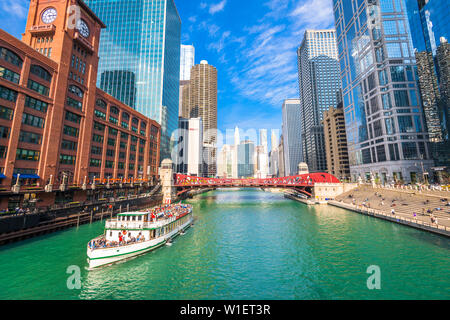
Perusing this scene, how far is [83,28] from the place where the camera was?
5341cm

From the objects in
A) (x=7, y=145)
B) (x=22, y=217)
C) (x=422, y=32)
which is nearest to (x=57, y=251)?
(x=22, y=217)

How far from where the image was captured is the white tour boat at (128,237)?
23625 mm

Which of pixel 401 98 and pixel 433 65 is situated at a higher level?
pixel 433 65

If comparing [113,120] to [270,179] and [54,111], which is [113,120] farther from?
[270,179]

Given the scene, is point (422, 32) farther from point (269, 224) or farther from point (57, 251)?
point (57, 251)

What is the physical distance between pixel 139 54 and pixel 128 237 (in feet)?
367

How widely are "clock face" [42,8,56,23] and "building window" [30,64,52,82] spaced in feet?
52.4

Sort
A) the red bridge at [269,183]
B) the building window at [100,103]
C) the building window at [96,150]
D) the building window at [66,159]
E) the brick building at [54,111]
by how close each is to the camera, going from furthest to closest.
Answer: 1. the red bridge at [269,183]
2. the building window at [100,103]
3. the building window at [96,150]
4. the building window at [66,159]
5. the brick building at [54,111]

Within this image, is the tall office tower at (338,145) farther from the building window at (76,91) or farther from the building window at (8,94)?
the building window at (8,94)

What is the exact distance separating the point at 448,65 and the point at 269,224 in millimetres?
93389

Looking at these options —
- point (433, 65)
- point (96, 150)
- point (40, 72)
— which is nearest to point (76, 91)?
point (40, 72)

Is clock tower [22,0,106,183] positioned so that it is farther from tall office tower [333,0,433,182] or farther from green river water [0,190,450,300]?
tall office tower [333,0,433,182]

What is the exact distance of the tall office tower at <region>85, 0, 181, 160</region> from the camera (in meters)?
106

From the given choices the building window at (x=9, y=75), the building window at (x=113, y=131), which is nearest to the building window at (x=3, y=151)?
the building window at (x=9, y=75)
